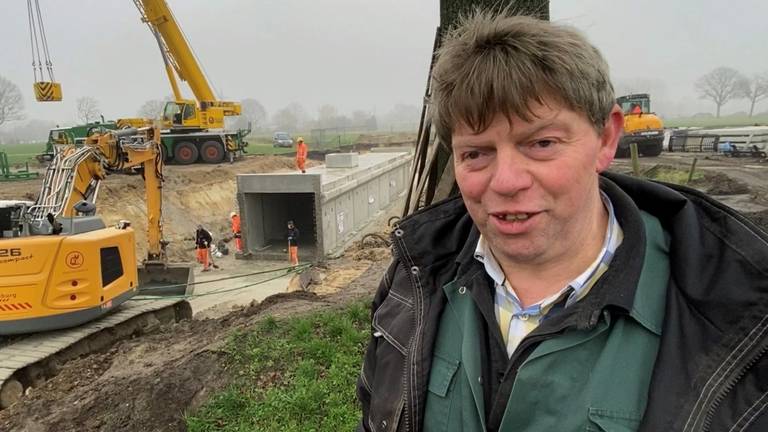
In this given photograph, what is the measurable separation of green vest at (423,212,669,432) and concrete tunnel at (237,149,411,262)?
1404 cm

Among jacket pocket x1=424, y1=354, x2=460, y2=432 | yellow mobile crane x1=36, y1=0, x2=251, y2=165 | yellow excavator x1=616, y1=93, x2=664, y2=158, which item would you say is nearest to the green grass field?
yellow mobile crane x1=36, y1=0, x2=251, y2=165

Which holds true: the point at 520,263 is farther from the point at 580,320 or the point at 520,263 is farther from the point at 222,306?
the point at 222,306

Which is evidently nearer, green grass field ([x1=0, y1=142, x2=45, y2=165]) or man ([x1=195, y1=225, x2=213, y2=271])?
man ([x1=195, y1=225, x2=213, y2=271])

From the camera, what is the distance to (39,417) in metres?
5.08

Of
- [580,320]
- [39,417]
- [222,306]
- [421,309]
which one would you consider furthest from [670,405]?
[222,306]

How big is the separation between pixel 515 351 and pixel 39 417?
5.39 metres

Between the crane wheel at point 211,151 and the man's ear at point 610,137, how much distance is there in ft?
85.5

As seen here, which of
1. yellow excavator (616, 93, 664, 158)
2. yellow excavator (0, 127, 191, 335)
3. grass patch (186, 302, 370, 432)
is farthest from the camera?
yellow excavator (616, 93, 664, 158)

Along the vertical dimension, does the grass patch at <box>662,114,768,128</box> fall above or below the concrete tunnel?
above

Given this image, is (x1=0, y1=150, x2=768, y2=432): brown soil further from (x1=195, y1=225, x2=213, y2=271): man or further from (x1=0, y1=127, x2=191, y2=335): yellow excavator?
(x1=195, y1=225, x2=213, y2=271): man

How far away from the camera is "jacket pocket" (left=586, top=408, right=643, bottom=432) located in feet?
4.22

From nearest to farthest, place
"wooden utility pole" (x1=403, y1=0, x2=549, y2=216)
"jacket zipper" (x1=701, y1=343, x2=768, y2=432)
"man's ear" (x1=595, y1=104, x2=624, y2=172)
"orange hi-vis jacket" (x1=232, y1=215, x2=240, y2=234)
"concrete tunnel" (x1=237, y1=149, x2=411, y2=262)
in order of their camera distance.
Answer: "jacket zipper" (x1=701, y1=343, x2=768, y2=432) < "man's ear" (x1=595, y1=104, x2=624, y2=172) < "wooden utility pole" (x1=403, y1=0, x2=549, y2=216) < "concrete tunnel" (x1=237, y1=149, x2=411, y2=262) < "orange hi-vis jacket" (x1=232, y1=215, x2=240, y2=234)

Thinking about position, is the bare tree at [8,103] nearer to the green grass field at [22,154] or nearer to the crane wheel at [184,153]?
the green grass field at [22,154]

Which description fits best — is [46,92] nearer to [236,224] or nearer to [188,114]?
[188,114]
